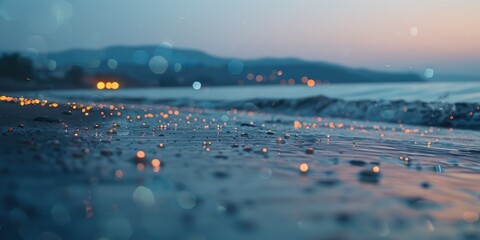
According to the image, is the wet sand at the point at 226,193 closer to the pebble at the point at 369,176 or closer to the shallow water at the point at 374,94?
the pebble at the point at 369,176

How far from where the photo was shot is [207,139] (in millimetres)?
7473

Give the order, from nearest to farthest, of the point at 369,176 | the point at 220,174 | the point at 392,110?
1. the point at 220,174
2. the point at 369,176
3. the point at 392,110

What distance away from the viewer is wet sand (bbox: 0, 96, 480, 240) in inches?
103

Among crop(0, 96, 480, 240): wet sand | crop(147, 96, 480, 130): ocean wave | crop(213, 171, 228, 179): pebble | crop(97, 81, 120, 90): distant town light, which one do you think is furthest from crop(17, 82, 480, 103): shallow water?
crop(97, 81, 120, 90): distant town light

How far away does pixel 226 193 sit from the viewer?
11.3 feet

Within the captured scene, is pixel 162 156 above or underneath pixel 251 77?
underneath

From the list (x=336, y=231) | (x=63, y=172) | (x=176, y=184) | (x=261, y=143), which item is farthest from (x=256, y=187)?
(x=261, y=143)

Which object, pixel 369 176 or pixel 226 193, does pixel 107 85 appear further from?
pixel 226 193

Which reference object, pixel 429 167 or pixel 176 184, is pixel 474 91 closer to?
pixel 429 167

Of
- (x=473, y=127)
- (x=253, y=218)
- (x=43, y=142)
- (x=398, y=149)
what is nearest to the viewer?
(x=253, y=218)

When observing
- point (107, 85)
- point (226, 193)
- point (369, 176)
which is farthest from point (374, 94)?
point (107, 85)

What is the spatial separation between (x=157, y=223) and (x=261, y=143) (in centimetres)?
453

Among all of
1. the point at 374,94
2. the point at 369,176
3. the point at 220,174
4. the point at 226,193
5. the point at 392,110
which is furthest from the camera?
the point at 374,94

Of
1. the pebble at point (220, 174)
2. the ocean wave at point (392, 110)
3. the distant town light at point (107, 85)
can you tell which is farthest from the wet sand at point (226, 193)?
the distant town light at point (107, 85)
